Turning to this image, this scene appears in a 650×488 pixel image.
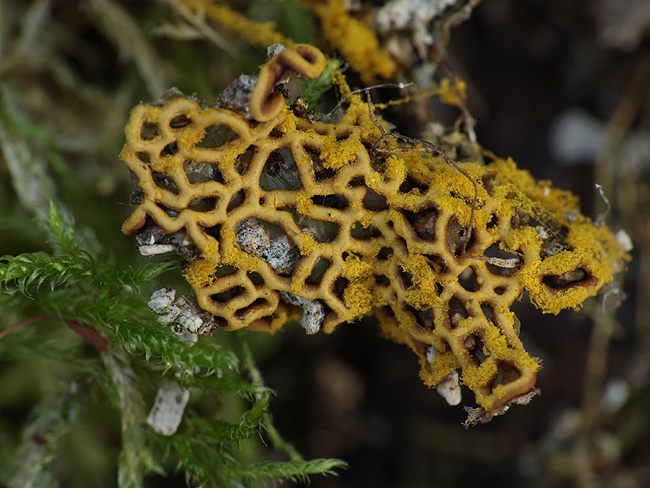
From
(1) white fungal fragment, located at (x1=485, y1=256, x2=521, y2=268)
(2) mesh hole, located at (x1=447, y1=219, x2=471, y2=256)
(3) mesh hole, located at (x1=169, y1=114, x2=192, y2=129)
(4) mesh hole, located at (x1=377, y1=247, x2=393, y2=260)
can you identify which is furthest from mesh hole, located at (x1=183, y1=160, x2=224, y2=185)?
(1) white fungal fragment, located at (x1=485, y1=256, x2=521, y2=268)

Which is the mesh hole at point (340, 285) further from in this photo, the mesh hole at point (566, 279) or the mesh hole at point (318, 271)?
the mesh hole at point (566, 279)

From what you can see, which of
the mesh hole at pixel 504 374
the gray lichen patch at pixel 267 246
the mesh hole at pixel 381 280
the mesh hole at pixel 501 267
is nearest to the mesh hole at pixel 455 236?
the mesh hole at pixel 501 267

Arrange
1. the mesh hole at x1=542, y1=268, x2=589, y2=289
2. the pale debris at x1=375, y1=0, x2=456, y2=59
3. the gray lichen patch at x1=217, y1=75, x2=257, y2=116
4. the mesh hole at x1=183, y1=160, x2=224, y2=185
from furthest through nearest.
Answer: the pale debris at x1=375, y1=0, x2=456, y2=59
the mesh hole at x1=542, y1=268, x2=589, y2=289
the mesh hole at x1=183, y1=160, x2=224, y2=185
the gray lichen patch at x1=217, y1=75, x2=257, y2=116

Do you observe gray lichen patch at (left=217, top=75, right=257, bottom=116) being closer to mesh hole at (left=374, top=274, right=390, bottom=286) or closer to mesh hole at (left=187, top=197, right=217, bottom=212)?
mesh hole at (left=187, top=197, right=217, bottom=212)

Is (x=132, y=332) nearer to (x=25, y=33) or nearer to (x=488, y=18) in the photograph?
(x=25, y=33)

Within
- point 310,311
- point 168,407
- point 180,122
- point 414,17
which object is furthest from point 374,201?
point 168,407

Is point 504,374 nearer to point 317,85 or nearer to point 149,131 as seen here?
point 317,85
